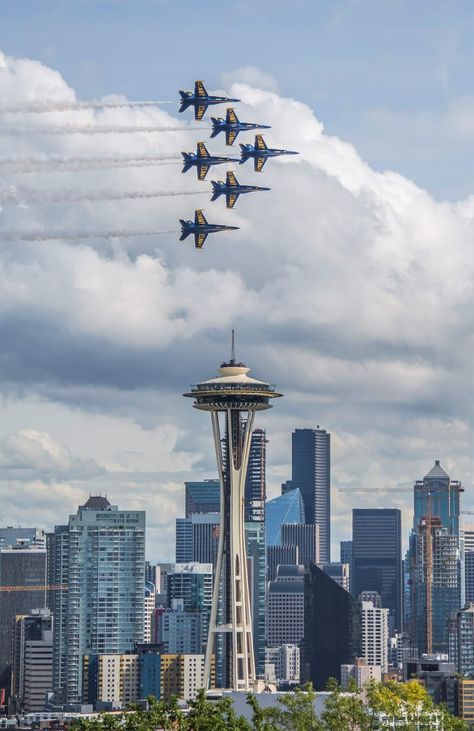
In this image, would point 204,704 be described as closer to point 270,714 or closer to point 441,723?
point 270,714

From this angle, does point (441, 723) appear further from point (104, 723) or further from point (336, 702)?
point (104, 723)

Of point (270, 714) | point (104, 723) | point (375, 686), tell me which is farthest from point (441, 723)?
point (104, 723)

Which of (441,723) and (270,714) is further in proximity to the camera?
(441,723)

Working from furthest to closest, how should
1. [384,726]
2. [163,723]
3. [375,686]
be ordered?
1. [375,686]
2. [384,726]
3. [163,723]

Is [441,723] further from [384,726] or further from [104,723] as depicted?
[104,723]

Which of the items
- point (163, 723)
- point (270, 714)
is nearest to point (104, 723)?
point (163, 723)

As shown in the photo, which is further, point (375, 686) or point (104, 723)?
point (375, 686)

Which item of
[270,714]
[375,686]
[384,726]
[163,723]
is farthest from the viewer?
[375,686]

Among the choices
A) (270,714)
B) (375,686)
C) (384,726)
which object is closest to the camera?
(270,714)

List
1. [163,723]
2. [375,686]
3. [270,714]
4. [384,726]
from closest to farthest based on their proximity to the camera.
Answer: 1. [163,723]
2. [270,714]
3. [384,726]
4. [375,686]
